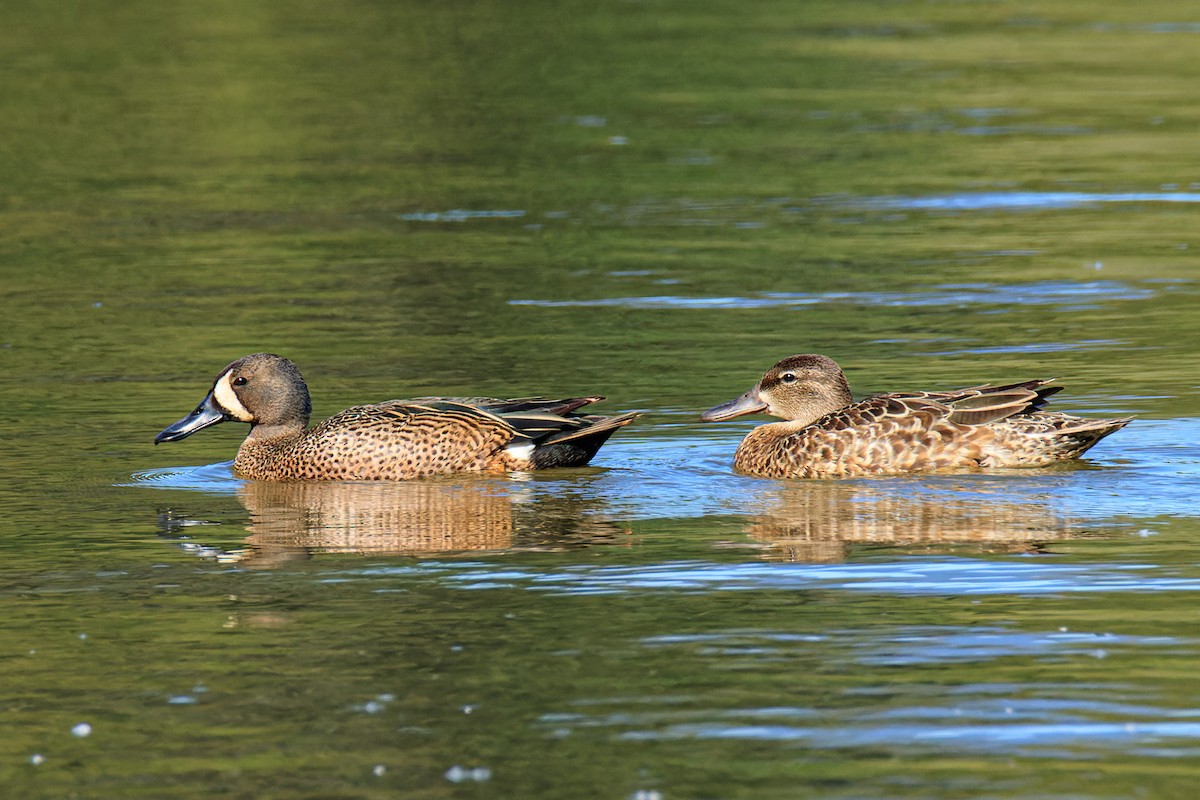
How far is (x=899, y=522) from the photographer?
32.9 ft

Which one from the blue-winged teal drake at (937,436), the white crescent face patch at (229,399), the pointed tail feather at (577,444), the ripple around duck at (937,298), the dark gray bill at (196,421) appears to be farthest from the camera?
the ripple around duck at (937,298)

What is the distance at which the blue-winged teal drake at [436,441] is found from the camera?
11712 millimetres

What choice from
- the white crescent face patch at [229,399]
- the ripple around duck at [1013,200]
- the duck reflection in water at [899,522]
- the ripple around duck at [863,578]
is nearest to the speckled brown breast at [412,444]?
the white crescent face patch at [229,399]

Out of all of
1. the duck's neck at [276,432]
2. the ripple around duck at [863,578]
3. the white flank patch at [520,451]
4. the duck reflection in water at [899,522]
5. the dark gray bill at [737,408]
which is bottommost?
the ripple around duck at [863,578]

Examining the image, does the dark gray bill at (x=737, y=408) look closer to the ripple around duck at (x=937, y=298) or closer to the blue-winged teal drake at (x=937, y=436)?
the blue-winged teal drake at (x=937, y=436)

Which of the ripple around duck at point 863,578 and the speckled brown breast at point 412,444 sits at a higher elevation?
the speckled brown breast at point 412,444

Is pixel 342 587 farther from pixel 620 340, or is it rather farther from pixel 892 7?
pixel 892 7

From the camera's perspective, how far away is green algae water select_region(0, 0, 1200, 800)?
7.10 metres

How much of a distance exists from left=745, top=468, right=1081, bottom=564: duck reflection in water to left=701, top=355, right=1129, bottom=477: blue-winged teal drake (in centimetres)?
28

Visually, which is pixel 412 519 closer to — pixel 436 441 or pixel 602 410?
pixel 436 441

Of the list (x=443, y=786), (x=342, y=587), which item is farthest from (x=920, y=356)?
(x=443, y=786)

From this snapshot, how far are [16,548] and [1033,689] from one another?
4.87 m

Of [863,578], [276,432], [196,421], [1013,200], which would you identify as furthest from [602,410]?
[1013,200]

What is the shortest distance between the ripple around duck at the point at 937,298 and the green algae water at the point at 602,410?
57mm
